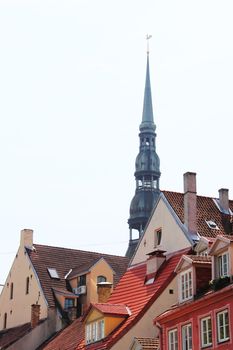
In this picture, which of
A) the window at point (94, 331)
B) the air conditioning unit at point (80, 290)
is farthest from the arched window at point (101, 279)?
the window at point (94, 331)

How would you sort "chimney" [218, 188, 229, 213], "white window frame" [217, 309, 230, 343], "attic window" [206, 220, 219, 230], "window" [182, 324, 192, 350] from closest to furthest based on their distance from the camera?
"white window frame" [217, 309, 230, 343] → "window" [182, 324, 192, 350] → "attic window" [206, 220, 219, 230] → "chimney" [218, 188, 229, 213]

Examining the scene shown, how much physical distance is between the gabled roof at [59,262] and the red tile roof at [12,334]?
9.92 feet

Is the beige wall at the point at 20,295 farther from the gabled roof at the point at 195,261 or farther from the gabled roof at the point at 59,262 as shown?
the gabled roof at the point at 195,261

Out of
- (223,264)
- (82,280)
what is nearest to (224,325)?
(223,264)

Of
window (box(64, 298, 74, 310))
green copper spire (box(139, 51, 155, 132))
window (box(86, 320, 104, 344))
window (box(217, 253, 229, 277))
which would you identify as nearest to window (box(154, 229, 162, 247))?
window (box(86, 320, 104, 344))

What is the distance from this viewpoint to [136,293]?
5631 cm

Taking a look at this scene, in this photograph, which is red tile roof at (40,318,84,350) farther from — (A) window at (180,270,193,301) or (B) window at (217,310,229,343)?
(B) window at (217,310,229,343)

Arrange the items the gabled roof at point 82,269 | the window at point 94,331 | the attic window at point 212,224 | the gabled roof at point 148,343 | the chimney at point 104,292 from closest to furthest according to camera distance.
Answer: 1. the gabled roof at point 148,343
2. the window at point 94,331
3. the attic window at point 212,224
4. the chimney at point 104,292
5. the gabled roof at point 82,269

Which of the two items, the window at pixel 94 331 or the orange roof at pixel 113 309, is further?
the window at pixel 94 331

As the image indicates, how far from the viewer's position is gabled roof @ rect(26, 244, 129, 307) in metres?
71.1

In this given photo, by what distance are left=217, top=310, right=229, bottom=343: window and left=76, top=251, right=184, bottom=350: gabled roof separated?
1113 cm

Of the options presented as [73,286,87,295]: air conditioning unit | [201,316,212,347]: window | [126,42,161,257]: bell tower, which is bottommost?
[201,316,212,347]: window

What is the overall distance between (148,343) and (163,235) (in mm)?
8987

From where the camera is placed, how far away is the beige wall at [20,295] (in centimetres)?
7106
